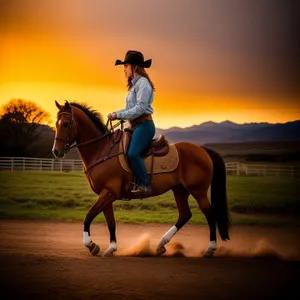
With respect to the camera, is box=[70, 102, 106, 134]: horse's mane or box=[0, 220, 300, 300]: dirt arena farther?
box=[70, 102, 106, 134]: horse's mane

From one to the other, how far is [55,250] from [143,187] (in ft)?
5.44

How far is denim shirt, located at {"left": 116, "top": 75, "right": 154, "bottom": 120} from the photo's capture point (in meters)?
Answer: 5.67

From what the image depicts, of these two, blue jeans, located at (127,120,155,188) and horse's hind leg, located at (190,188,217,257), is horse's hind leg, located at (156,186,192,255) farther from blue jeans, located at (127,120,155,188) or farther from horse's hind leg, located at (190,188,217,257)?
blue jeans, located at (127,120,155,188)

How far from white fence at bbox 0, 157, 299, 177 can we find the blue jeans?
36.6 feet

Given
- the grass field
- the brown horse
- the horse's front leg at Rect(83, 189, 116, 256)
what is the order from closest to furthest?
1. the horse's front leg at Rect(83, 189, 116, 256)
2. the brown horse
3. the grass field

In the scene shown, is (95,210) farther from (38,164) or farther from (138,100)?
(38,164)

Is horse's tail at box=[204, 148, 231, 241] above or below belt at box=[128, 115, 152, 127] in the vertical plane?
below

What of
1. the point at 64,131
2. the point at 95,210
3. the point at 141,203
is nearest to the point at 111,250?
the point at 95,210

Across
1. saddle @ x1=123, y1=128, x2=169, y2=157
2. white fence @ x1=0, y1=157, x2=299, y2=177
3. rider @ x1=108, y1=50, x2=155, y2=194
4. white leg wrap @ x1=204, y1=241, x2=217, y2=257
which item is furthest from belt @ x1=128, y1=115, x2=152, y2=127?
white fence @ x1=0, y1=157, x2=299, y2=177

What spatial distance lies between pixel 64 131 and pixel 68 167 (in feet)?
46.6

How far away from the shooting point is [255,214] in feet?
37.7

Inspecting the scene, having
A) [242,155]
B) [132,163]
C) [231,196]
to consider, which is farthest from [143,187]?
[242,155]

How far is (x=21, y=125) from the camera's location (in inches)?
648

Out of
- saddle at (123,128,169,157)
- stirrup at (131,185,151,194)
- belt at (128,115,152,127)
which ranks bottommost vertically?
stirrup at (131,185,151,194)
